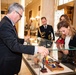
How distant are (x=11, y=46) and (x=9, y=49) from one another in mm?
139

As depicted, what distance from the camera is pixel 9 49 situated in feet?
4.64

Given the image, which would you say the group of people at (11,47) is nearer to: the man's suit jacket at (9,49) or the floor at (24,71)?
the man's suit jacket at (9,49)


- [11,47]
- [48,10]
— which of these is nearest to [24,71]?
[11,47]

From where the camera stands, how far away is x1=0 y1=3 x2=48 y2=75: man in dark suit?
4.23ft

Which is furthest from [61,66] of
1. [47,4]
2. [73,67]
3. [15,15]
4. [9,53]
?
[47,4]

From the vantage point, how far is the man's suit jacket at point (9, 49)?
4.22ft

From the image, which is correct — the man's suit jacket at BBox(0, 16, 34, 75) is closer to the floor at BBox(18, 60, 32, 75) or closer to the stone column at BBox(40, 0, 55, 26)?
the floor at BBox(18, 60, 32, 75)

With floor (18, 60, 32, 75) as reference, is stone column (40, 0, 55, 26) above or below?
above

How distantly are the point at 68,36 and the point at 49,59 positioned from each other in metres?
0.39

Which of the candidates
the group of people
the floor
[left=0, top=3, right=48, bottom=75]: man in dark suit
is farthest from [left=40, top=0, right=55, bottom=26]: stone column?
[left=0, top=3, right=48, bottom=75]: man in dark suit

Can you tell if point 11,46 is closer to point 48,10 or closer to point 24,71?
point 24,71

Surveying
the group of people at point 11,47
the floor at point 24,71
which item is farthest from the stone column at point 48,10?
the group of people at point 11,47

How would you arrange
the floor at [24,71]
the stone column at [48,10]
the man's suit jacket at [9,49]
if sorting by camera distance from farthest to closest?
1. the stone column at [48,10]
2. the floor at [24,71]
3. the man's suit jacket at [9,49]

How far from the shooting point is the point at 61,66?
69.5 inches
